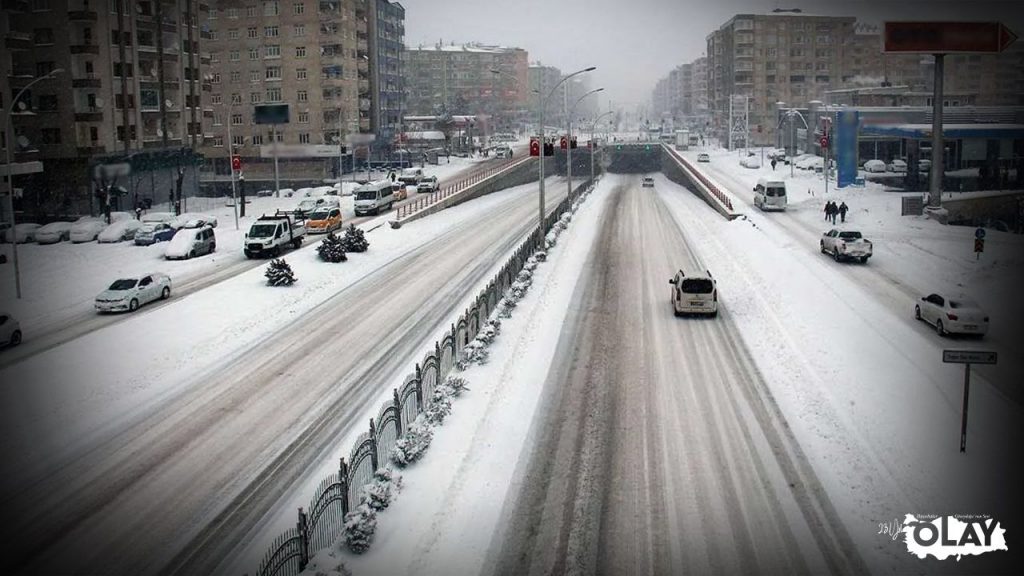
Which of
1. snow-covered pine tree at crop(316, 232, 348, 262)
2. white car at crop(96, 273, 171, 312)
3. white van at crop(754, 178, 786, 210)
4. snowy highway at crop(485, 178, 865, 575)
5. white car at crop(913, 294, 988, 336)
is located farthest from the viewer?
white van at crop(754, 178, 786, 210)

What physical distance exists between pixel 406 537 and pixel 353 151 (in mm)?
100951

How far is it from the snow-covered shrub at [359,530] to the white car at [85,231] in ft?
160

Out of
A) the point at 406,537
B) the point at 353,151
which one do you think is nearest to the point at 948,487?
the point at 406,537

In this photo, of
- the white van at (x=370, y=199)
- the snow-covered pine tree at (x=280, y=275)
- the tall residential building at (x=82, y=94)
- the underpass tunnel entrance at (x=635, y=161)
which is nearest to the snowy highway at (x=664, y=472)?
the snow-covered pine tree at (x=280, y=275)

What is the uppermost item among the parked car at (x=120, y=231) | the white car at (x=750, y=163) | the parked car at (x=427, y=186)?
the white car at (x=750, y=163)

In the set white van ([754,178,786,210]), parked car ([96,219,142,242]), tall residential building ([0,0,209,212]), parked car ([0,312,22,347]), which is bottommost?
parked car ([0,312,22,347])

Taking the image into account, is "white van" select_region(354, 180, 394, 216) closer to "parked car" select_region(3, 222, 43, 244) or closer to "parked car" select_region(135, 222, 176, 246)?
"parked car" select_region(135, 222, 176, 246)

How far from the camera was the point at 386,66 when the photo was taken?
142 meters

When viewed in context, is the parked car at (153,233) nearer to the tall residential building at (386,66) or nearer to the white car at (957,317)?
the white car at (957,317)

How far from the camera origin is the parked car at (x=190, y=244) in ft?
170

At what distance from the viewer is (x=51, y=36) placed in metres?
70.5

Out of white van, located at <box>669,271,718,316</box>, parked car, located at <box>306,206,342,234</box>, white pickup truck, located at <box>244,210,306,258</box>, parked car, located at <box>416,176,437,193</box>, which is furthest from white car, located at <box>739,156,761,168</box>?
white van, located at <box>669,271,718,316</box>

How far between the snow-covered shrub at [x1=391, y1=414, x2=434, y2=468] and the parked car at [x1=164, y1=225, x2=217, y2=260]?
34.0m

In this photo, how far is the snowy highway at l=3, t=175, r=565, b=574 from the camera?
17203mm
